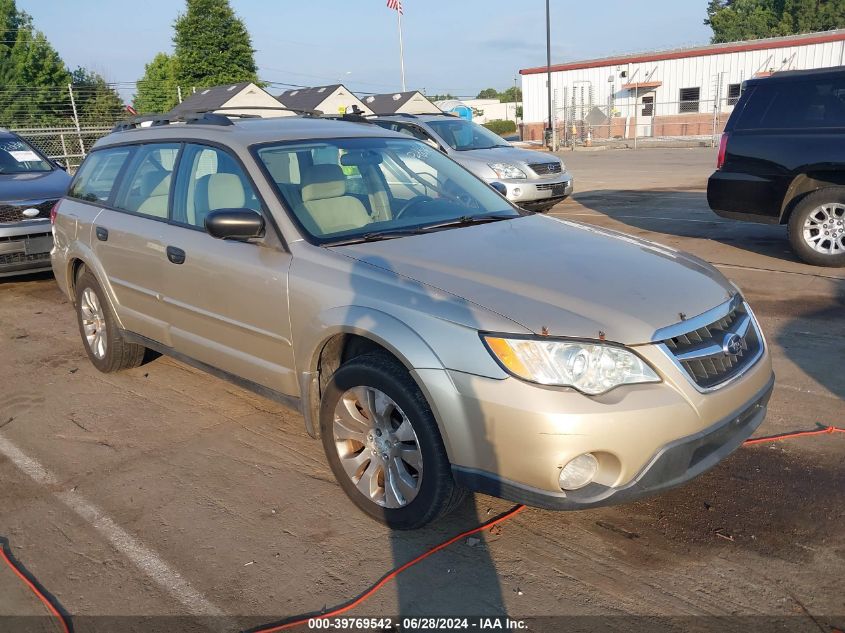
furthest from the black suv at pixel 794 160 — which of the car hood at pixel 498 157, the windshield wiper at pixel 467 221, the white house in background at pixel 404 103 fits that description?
the white house in background at pixel 404 103

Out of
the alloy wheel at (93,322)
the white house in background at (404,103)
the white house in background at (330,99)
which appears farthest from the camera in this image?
the white house in background at (330,99)

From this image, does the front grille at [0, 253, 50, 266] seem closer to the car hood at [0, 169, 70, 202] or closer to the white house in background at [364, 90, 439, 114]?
the car hood at [0, 169, 70, 202]

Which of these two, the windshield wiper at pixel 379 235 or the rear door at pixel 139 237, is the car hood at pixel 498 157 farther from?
the windshield wiper at pixel 379 235

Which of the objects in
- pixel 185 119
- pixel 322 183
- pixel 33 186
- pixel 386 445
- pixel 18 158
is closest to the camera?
pixel 386 445

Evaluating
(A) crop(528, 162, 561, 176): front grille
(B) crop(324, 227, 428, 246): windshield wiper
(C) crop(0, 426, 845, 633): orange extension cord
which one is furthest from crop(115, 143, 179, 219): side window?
(A) crop(528, 162, 561, 176): front grille

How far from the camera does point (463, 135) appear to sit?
42.8 feet

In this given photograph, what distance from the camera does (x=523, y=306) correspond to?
2902mm

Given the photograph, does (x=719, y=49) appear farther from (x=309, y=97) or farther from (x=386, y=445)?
(x=386, y=445)

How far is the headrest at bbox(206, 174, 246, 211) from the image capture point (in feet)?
13.0

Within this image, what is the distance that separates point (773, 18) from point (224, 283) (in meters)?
78.4

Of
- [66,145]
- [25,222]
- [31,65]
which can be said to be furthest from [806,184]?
[31,65]

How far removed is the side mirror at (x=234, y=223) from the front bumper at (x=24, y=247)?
18.3 feet

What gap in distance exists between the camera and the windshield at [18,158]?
9336mm

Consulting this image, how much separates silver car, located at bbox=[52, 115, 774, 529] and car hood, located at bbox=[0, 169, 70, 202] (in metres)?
4.32
